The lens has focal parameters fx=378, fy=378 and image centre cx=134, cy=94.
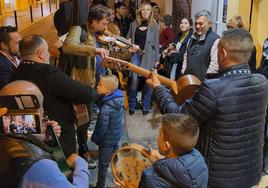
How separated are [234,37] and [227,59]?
0.12 m

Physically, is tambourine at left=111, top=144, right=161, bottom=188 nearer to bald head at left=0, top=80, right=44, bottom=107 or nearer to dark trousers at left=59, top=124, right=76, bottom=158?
dark trousers at left=59, top=124, right=76, bottom=158

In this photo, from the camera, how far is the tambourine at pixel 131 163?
92.3 inches

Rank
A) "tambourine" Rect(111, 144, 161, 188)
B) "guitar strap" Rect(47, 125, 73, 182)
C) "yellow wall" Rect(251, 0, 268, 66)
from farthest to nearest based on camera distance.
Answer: "yellow wall" Rect(251, 0, 268, 66) < "tambourine" Rect(111, 144, 161, 188) < "guitar strap" Rect(47, 125, 73, 182)

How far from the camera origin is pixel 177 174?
1753mm

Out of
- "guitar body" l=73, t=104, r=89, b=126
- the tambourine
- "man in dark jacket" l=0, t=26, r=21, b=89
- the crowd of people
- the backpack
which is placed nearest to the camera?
the crowd of people

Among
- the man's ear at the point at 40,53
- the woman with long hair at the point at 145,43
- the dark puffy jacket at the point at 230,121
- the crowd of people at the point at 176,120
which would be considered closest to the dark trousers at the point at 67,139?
the crowd of people at the point at 176,120

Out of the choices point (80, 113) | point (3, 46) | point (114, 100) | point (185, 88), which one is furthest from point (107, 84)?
point (3, 46)

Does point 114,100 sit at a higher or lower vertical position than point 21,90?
lower

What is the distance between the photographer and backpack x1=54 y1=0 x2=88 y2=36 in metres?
4.13

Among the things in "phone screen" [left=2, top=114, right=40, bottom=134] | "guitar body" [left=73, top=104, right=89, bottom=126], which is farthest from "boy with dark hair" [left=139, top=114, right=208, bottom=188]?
"guitar body" [left=73, top=104, right=89, bottom=126]

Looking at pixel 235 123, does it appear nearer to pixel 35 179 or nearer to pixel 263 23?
pixel 35 179

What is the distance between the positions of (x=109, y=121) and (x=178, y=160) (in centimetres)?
176

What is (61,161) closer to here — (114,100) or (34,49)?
(34,49)

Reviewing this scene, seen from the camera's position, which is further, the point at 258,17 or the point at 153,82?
the point at 258,17
